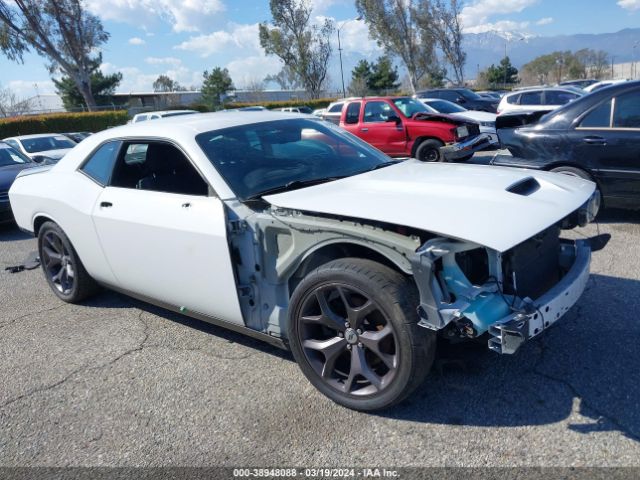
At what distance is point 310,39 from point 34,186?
158 ft

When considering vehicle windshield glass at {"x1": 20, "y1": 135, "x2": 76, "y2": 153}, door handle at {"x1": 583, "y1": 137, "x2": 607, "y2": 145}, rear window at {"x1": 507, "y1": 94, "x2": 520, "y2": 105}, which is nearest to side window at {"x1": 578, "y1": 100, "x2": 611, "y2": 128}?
door handle at {"x1": 583, "y1": 137, "x2": 607, "y2": 145}

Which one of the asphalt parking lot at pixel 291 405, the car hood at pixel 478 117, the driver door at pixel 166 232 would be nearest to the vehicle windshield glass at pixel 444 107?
the car hood at pixel 478 117

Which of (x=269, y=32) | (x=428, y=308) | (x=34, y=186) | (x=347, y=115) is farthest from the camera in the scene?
(x=269, y=32)

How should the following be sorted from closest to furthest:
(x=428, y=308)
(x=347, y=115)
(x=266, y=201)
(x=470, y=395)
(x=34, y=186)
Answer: (x=428, y=308)
(x=470, y=395)
(x=266, y=201)
(x=34, y=186)
(x=347, y=115)

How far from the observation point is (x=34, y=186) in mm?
4672

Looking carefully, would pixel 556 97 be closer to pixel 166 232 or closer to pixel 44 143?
pixel 44 143

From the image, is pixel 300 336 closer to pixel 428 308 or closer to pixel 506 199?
pixel 428 308

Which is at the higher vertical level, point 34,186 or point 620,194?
point 34,186

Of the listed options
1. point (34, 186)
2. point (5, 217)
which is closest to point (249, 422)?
point (34, 186)

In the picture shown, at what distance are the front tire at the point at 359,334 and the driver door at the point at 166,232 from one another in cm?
56

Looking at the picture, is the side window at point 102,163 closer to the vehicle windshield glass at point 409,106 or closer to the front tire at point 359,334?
the front tire at point 359,334

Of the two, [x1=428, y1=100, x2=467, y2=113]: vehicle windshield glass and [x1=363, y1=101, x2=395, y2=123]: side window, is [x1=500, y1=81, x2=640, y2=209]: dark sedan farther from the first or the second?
[x1=428, y1=100, x2=467, y2=113]: vehicle windshield glass

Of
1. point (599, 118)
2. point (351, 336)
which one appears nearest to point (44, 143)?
point (599, 118)

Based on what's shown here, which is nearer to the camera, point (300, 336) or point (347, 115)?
point (300, 336)
